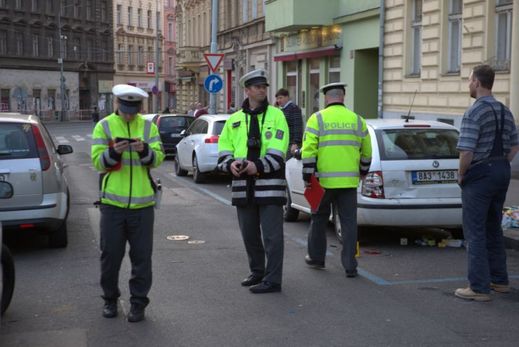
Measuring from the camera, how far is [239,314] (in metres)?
6.11

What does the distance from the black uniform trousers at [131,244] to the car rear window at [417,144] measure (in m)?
3.69

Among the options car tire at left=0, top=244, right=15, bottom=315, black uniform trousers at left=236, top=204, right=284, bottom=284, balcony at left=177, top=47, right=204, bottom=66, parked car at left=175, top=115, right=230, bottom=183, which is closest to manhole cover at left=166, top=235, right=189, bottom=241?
black uniform trousers at left=236, top=204, right=284, bottom=284

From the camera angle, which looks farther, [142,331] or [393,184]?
[393,184]

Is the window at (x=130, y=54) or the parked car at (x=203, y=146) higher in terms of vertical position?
the window at (x=130, y=54)

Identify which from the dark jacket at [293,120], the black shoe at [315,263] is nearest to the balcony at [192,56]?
the dark jacket at [293,120]

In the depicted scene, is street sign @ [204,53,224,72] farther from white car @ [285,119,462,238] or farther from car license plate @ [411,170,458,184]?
car license plate @ [411,170,458,184]

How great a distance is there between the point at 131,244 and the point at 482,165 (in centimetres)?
295

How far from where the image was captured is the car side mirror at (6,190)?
8212mm

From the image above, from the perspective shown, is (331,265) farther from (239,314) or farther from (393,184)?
(239,314)

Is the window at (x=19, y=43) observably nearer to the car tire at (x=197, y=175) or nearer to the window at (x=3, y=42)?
the window at (x=3, y=42)

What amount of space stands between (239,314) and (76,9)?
6858 centimetres

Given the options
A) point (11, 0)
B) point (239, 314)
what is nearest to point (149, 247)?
point (239, 314)

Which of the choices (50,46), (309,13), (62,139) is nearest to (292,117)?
(309,13)

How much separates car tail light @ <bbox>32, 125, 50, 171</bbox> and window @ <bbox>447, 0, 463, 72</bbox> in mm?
12041
